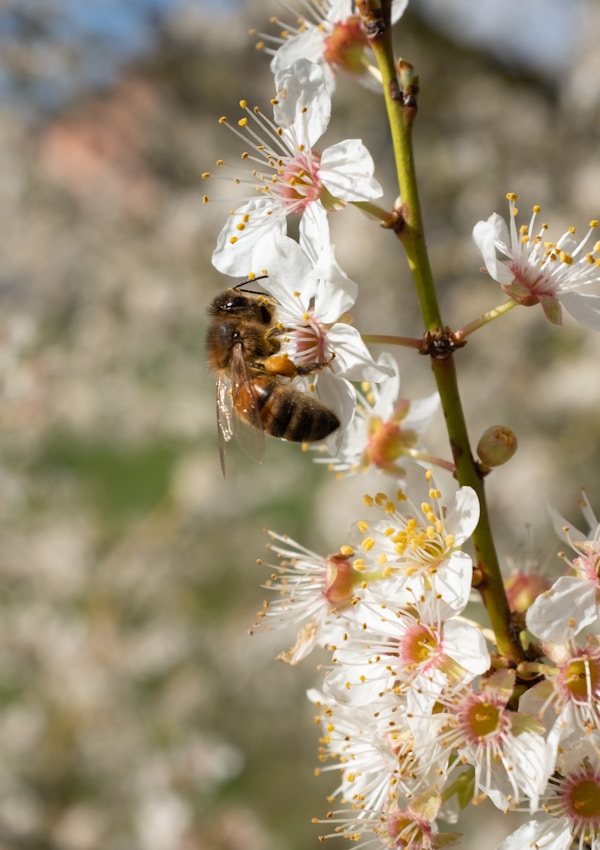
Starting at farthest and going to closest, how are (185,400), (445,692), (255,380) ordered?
(185,400) → (255,380) → (445,692)

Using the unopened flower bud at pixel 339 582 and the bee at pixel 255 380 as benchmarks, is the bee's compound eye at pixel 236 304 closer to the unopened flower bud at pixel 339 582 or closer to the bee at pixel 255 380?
the bee at pixel 255 380

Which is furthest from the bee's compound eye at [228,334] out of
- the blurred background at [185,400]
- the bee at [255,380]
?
Answer: the blurred background at [185,400]

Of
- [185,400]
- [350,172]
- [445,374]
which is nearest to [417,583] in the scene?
[445,374]

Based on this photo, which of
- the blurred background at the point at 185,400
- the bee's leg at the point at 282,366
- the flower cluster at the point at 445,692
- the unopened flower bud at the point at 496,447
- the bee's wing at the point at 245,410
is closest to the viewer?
the flower cluster at the point at 445,692

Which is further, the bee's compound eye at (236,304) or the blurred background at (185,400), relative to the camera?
the blurred background at (185,400)

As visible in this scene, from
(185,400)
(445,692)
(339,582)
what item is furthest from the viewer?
(185,400)

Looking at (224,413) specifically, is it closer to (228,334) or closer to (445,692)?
(228,334)

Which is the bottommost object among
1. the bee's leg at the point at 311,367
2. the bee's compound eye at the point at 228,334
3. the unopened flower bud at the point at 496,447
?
the unopened flower bud at the point at 496,447

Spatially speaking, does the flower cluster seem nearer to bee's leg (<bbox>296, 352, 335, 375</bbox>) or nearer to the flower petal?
bee's leg (<bbox>296, 352, 335, 375</bbox>)
